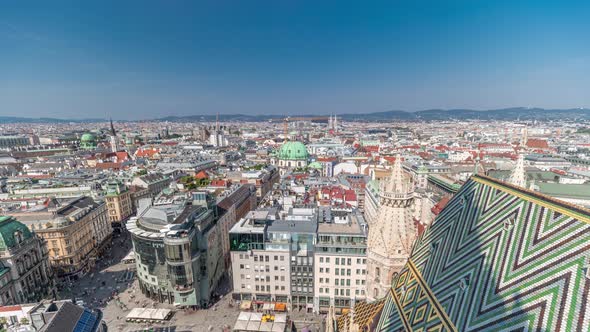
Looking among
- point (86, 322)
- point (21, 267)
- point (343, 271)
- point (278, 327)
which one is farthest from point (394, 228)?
point (21, 267)

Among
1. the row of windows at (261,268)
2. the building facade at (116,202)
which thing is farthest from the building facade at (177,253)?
the building facade at (116,202)

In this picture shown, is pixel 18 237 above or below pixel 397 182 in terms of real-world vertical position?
below

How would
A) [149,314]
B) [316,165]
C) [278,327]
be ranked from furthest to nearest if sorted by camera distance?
[316,165] < [149,314] < [278,327]

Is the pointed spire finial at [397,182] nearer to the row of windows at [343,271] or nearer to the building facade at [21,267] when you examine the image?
the row of windows at [343,271]

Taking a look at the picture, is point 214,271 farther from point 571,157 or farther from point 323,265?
point 571,157

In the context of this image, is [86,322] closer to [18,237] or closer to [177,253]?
[177,253]

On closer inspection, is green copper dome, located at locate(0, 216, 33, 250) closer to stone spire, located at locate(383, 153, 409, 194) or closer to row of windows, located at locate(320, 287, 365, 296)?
row of windows, located at locate(320, 287, 365, 296)
